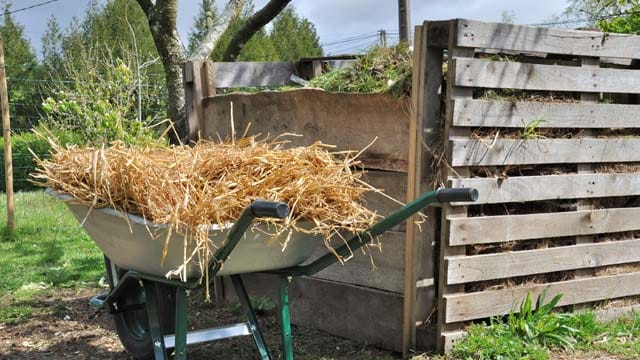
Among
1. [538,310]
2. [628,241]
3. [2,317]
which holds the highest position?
[628,241]

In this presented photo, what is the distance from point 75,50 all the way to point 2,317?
1819cm

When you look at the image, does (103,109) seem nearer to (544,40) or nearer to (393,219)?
(544,40)

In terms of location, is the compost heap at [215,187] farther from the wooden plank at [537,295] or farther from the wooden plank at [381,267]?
the wooden plank at [537,295]

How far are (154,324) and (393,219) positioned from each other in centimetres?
121

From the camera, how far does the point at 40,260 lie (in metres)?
6.52

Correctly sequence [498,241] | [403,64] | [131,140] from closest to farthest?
[498,241] → [403,64] → [131,140]

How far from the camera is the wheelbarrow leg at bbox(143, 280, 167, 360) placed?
306 centimetres

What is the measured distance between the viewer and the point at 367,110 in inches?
149

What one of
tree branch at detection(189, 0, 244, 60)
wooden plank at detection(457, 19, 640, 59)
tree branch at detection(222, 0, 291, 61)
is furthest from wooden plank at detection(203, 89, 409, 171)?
tree branch at detection(222, 0, 291, 61)

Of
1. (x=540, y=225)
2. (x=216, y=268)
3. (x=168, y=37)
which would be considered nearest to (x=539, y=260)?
(x=540, y=225)

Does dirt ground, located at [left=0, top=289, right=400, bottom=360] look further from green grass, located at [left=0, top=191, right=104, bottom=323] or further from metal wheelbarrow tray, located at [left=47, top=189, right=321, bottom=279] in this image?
metal wheelbarrow tray, located at [left=47, top=189, right=321, bottom=279]

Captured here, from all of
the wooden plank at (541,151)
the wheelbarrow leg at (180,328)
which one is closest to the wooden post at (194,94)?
the wooden plank at (541,151)

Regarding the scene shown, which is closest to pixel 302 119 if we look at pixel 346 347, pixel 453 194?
pixel 346 347

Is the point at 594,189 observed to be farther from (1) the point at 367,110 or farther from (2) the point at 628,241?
(1) the point at 367,110
